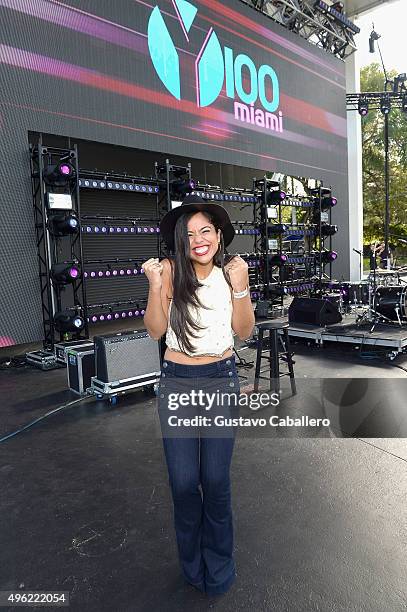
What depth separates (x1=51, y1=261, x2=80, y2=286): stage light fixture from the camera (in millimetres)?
6691

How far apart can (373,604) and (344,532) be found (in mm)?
527

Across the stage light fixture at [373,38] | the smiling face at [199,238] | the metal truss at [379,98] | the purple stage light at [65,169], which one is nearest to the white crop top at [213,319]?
the smiling face at [199,238]

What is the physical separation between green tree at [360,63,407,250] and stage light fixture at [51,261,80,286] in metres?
21.3

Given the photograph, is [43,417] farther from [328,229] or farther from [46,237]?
[328,229]

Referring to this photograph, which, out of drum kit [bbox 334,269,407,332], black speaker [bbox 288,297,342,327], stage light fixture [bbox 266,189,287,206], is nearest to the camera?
drum kit [bbox 334,269,407,332]

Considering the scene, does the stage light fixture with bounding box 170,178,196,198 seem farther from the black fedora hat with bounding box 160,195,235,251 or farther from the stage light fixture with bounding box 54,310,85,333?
the black fedora hat with bounding box 160,195,235,251

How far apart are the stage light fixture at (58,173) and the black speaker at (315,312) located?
443cm

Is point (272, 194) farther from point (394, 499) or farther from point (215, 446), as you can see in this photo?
point (215, 446)

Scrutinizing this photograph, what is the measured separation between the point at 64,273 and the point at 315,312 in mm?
4216

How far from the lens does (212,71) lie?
9.74 metres

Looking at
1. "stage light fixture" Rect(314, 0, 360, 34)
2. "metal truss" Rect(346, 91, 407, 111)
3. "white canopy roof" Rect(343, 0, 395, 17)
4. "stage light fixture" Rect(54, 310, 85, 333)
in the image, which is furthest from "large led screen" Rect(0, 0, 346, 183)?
"white canopy roof" Rect(343, 0, 395, 17)

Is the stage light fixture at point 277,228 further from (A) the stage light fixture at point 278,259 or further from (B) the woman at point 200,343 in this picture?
(B) the woman at point 200,343

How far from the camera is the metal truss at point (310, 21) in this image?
12.1m

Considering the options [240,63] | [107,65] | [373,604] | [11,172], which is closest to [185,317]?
[373,604]
